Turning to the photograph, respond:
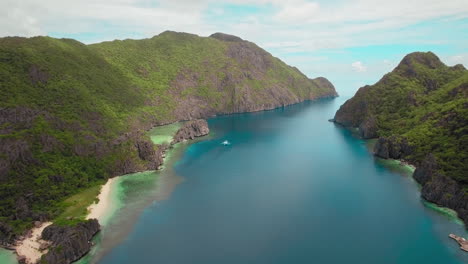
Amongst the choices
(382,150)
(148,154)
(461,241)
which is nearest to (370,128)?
(382,150)

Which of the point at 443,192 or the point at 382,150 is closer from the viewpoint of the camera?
the point at 443,192

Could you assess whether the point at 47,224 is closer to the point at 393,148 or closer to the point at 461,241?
the point at 461,241

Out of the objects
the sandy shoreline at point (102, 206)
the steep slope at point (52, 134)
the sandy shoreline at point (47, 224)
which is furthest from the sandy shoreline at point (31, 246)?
the sandy shoreline at point (102, 206)

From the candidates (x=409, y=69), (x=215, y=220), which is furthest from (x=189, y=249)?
(x=409, y=69)

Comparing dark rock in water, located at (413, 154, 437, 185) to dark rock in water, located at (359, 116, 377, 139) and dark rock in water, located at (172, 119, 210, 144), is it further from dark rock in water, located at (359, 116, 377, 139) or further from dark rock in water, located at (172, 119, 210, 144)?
dark rock in water, located at (172, 119, 210, 144)

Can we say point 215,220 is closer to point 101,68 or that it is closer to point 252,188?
point 252,188

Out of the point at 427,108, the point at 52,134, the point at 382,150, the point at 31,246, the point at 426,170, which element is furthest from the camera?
the point at 427,108

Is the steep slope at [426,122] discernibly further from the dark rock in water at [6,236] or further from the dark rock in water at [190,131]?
the dark rock in water at [6,236]
